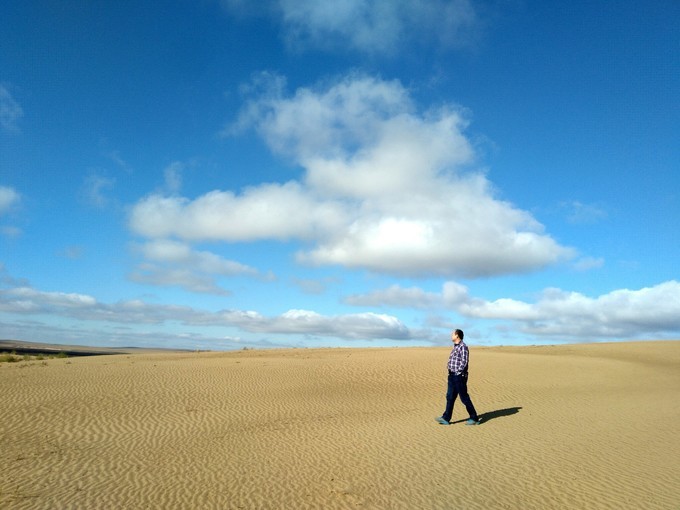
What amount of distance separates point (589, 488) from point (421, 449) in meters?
3.15

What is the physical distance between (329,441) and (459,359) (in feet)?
12.7

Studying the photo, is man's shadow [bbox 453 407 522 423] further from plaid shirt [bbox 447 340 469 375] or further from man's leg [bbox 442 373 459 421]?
plaid shirt [bbox 447 340 469 375]


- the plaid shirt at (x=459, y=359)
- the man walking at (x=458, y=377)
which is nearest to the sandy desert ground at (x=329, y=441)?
the man walking at (x=458, y=377)

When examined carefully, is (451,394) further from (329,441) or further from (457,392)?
(329,441)

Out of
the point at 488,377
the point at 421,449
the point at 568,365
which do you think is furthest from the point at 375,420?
the point at 568,365

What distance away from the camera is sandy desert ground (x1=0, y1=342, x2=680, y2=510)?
704cm

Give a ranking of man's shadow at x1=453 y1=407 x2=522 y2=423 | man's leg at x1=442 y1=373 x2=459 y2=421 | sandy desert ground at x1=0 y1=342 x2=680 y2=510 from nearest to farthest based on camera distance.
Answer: sandy desert ground at x1=0 y1=342 x2=680 y2=510
man's leg at x1=442 y1=373 x2=459 y2=421
man's shadow at x1=453 y1=407 x2=522 y2=423

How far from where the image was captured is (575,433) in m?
11.0

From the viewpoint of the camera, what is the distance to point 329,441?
10.3 meters

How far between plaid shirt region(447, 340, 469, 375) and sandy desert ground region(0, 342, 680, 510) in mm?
1450

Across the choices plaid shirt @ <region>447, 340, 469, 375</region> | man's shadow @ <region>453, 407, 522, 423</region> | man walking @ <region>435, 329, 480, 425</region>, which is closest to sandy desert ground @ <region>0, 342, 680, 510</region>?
man's shadow @ <region>453, 407, 522, 423</region>

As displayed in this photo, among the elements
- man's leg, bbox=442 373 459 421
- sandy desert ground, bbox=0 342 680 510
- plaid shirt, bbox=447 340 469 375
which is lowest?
sandy desert ground, bbox=0 342 680 510

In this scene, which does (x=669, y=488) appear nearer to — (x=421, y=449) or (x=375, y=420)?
(x=421, y=449)

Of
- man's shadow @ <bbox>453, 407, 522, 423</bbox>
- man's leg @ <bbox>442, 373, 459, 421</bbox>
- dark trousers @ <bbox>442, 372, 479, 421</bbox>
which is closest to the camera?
dark trousers @ <bbox>442, 372, 479, 421</bbox>
